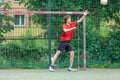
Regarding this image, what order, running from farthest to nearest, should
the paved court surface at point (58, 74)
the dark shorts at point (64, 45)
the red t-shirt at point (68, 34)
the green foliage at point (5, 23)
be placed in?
the green foliage at point (5, 23) < the dark shorts at point (64, 45) < the red t-shirt at point (68, 34) < the paved court surface at point (58, 74)

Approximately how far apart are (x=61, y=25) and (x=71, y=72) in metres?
1.81

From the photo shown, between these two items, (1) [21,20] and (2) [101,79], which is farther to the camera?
(1) [21,20]

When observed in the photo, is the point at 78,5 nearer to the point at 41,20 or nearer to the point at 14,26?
the point at 41,20

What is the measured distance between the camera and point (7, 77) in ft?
39.8

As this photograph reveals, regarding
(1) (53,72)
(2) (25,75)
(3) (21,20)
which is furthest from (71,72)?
(3) (21,20)

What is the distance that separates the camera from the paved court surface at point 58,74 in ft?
39.4

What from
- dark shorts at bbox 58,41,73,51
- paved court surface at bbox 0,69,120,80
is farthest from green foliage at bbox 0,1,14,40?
dark shorts at bbox 58,41,73,51

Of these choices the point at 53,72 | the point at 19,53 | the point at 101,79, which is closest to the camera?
the point at 101,79

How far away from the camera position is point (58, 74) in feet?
41.8

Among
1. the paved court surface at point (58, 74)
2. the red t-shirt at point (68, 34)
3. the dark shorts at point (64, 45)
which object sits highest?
the red t-shirt at point (68, 34)

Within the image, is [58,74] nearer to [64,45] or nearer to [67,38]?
[64,45]

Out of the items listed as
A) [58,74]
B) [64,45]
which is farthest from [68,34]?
[58,74]

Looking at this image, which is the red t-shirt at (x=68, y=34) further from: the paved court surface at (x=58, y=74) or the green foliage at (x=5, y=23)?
the green foliage at (x=5, y=23)

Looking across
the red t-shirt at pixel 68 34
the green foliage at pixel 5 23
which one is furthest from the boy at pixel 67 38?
the green foliage at pixel 5 23
